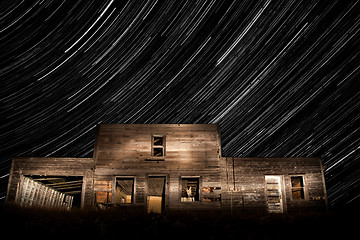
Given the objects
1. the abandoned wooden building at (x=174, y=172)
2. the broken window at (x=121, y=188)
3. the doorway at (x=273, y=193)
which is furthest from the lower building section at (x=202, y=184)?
the broken window at (x=121, y=188)

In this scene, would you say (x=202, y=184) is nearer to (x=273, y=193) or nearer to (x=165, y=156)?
(x=165, y=156)

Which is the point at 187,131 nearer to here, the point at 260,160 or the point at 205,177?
the point at 205,177

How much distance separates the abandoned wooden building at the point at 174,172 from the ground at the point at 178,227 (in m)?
4.16

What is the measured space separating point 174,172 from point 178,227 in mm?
5817

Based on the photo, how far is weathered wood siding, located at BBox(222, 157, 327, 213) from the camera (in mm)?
14617

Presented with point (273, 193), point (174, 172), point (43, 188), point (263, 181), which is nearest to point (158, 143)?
point (174, 172)

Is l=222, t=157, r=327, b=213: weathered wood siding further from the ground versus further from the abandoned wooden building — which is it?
the ground

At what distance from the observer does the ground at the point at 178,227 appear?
8.32 m

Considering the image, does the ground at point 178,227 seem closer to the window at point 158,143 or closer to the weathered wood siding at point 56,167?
the weathered wood siding at point 56,167

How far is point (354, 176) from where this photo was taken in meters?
125

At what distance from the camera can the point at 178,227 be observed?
9.03 meters

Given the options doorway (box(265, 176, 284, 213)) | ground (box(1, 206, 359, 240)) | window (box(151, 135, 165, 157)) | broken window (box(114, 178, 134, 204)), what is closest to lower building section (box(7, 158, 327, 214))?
window (box(151, 135, 165, 157))

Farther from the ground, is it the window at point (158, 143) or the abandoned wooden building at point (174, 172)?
the window at point (158, 143)

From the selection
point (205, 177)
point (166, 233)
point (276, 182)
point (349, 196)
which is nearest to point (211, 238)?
point (166, 233)
